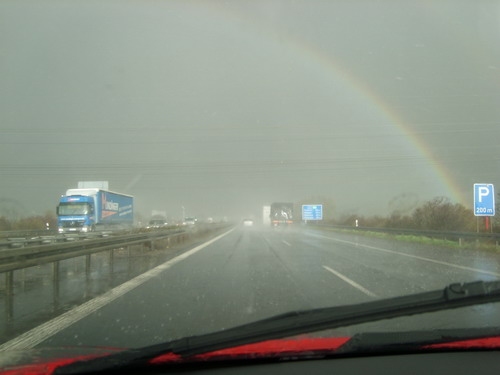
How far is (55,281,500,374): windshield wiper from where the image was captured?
312cm

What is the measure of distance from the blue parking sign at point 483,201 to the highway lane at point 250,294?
21.8ft

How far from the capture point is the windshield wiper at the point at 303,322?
10.3 ft

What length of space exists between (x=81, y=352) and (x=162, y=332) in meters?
2.20

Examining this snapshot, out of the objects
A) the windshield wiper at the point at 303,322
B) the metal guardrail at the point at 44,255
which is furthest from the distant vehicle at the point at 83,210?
the windshield wiper at the point at 303,322

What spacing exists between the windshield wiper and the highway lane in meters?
1.28

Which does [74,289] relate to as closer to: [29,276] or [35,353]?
[29,276]

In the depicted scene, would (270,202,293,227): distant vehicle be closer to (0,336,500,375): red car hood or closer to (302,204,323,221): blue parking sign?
(302,204,323,221): blue parking sign

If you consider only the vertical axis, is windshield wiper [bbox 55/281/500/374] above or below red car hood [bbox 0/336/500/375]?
above

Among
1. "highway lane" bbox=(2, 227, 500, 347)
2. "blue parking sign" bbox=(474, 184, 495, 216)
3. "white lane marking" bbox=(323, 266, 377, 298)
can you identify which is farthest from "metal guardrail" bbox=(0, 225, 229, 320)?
"blue parking sign" bbox=(474, 184, 495, 216)

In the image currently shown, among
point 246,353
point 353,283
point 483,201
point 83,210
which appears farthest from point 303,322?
point 83,210

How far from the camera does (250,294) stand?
8.49 m

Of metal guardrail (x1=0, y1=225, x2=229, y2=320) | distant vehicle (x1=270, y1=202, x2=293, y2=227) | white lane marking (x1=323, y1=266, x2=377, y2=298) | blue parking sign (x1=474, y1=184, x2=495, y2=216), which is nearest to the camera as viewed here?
metal guardrail (x1=0, y1=225, x2=229, y2=320)

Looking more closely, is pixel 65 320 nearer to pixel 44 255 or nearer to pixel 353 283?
pixel 44 255

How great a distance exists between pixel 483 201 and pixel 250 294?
1633cm
